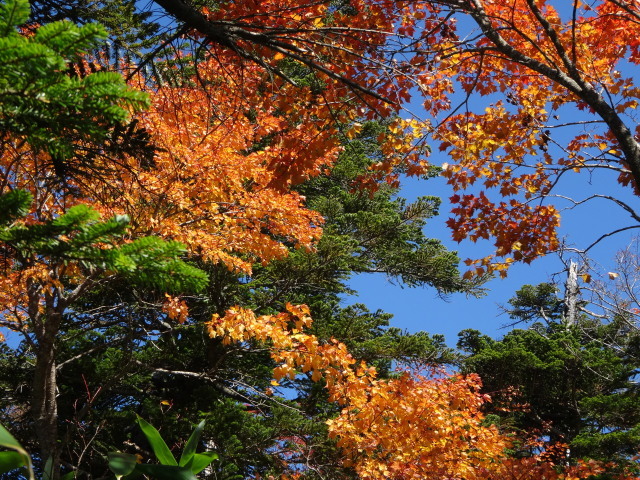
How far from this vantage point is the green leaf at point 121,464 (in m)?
2.51

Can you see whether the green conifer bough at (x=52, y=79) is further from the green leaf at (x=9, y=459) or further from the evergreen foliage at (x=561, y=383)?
the evergreen foliage at (x=561, y=383)

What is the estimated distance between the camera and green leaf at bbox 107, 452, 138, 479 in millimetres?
2506

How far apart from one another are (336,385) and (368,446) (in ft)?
2.93

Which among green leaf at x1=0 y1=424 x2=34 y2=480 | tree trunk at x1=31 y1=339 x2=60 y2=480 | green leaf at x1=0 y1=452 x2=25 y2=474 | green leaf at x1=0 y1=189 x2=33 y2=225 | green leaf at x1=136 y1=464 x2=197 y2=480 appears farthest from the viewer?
tree trunk at x1=31 y1=339 x2=60 y2=480

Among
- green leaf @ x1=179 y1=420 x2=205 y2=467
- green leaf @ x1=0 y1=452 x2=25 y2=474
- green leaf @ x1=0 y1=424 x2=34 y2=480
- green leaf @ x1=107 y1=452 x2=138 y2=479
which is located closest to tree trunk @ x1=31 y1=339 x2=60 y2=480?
green leaf @ x1=179 y1=420 x2=205 y2=467

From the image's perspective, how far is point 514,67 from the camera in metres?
6.54

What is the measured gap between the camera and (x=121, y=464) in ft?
8.34

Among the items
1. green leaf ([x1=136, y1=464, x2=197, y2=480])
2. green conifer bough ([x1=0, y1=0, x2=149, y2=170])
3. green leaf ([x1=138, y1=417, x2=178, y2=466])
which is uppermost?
green conifer bough ([x1=0, y1=0, x2=149, y2=170])

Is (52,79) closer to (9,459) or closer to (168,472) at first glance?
(9,459)

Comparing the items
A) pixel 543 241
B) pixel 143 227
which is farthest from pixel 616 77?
pixel 143 227

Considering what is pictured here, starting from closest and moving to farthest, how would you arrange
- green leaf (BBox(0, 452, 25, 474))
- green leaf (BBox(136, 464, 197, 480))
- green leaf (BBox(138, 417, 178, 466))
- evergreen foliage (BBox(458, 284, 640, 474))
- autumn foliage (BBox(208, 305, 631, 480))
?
green leaf (BBox(0, 452, 25, 474)) → green leaf (BBox(136, 464, 197, 480)) → green leaf (BBox(138, 417, 178, 466)) → autumn foliage (BBox(208, 305, 631, 480)) → evergreen foliage (BBox(458, 284, 640, 474))

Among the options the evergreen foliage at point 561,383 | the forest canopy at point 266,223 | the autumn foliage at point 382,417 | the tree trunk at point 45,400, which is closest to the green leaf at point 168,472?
the forest canopy at point 266,223

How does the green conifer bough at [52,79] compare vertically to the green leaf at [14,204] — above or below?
above

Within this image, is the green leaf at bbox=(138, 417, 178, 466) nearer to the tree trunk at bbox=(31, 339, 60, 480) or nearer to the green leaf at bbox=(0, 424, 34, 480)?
the green leaf at bbox=(0, 424, 34, 480)
